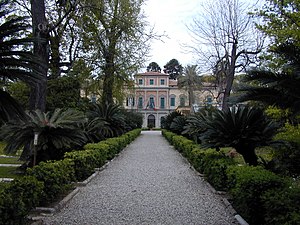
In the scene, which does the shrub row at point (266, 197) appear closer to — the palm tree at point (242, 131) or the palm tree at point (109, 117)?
the palm tree at point (242, 131)

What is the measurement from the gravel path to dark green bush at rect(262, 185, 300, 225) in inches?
46.0

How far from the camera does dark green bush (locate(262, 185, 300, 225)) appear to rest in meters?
3.19

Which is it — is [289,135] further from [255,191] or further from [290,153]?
[255,191]

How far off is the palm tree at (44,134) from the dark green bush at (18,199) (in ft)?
10.1

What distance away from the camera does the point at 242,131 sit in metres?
7.39

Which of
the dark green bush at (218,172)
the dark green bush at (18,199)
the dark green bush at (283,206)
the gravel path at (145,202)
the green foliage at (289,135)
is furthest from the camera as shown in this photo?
the green foliage at (289,135)

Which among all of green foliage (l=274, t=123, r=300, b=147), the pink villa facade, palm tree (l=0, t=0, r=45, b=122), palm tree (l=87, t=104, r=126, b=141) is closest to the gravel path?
palm tree (l=0, t=0, r=45, b=122)

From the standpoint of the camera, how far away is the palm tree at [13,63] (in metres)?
3.88

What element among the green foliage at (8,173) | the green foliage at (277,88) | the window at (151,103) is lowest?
the green foliage at (8,173)

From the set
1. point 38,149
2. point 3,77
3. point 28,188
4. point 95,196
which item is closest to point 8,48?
point 3,77

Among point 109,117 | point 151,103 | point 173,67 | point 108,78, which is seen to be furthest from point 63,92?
point 173,67

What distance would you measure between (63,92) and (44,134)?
42.7 feet

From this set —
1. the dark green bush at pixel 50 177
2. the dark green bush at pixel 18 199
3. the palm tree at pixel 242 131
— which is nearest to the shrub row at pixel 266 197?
the palm tree at pixel 242 131

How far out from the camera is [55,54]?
17.7m
